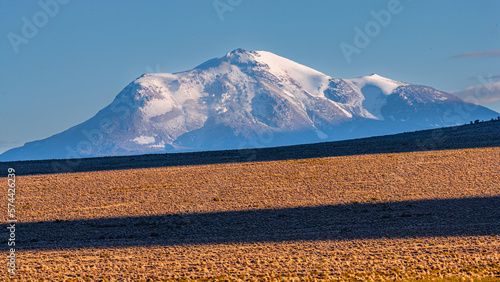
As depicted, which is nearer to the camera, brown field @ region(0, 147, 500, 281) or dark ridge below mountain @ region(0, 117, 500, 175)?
brown field @ region(0, 147, 500, 281)

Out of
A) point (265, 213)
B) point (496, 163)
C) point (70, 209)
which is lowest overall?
point (496, 163)

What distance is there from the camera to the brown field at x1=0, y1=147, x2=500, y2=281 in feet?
66.6

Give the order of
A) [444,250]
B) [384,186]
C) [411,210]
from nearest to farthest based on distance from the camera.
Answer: [444,250], [411,210], [384,186]

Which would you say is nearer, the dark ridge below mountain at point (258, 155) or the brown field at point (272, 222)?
the brown field at point (272, 222)

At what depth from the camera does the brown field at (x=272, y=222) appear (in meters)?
20.3

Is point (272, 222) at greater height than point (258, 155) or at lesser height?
lesser

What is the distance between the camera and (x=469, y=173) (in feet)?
144

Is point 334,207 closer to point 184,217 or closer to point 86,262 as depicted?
point 184,217

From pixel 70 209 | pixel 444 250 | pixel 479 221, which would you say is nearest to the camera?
pixel 444 250

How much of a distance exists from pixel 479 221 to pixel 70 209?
70.6ft

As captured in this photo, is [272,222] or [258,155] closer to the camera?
[272,222]

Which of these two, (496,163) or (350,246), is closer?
(350,246)

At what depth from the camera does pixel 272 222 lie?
29.5 metres

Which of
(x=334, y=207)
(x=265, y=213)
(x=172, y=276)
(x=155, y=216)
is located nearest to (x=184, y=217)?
(x=155, y=216)
